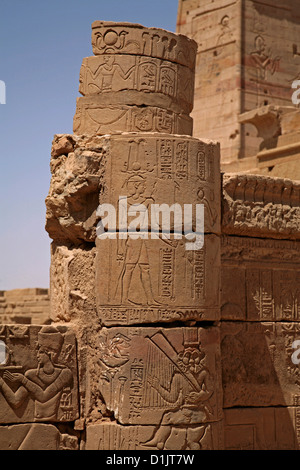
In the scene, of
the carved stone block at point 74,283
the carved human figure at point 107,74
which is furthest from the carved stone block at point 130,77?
the carved stone block at point 74,283

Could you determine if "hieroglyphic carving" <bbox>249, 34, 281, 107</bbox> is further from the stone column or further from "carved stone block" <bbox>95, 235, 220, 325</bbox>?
"carved stone block" <bbox>95, 235, 220, 325</bbox>

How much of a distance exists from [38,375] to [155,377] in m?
0.89

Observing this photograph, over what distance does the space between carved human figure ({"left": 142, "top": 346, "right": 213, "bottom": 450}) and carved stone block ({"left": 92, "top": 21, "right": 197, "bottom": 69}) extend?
2575 mm

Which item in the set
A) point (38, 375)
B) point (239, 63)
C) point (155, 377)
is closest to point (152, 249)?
point (155, 377)

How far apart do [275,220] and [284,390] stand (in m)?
1.52

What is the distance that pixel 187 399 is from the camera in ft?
17.1

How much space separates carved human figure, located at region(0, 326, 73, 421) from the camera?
16.6 ft

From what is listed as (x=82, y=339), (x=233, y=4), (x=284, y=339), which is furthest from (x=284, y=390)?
(x=233, y=4)

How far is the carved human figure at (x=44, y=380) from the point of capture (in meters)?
5.07

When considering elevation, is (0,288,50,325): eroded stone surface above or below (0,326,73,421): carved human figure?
above

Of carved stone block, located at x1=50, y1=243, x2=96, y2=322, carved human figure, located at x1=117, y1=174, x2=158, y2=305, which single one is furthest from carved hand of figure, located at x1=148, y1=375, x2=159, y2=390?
carved stone block, located at x1=50, y1=243, x2=96, y2=322

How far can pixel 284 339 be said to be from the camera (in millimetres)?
6148

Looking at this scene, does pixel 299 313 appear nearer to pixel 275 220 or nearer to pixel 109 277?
pixel 275 220
